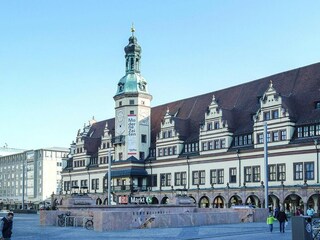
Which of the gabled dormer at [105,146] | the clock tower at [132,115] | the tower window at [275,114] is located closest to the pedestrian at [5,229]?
the tower window at [275,114]

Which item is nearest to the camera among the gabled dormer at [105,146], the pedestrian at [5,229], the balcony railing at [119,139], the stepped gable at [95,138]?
the pedestrian at [5,229]

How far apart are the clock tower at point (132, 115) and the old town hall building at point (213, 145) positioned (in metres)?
0.16

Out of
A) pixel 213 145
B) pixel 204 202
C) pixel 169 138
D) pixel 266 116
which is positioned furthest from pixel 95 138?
pixel 266 116

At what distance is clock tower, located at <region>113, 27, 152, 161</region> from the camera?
84.9 m

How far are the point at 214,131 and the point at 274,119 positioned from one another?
1051 cm

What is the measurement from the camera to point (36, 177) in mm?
136125

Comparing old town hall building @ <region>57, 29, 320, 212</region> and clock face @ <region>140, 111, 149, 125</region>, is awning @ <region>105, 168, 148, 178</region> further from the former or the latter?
clock face @ <region>140, 111, 149, 125</region>

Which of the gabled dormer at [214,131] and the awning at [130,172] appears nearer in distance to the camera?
the gabled dormer at [214,131]

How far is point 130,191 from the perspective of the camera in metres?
81.9

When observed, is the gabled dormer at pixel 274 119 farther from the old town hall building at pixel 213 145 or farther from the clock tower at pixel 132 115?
the clock tower at pixel 132 115

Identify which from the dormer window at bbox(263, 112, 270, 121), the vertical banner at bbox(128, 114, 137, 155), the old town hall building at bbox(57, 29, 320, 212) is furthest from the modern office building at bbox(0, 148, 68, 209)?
the dormer window at bbox(263, 112, 270, 121)

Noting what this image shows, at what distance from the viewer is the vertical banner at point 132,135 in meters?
84.4

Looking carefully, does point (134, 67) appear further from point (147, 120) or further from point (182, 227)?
point (182, 227)

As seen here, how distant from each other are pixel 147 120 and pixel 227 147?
21.6 m
